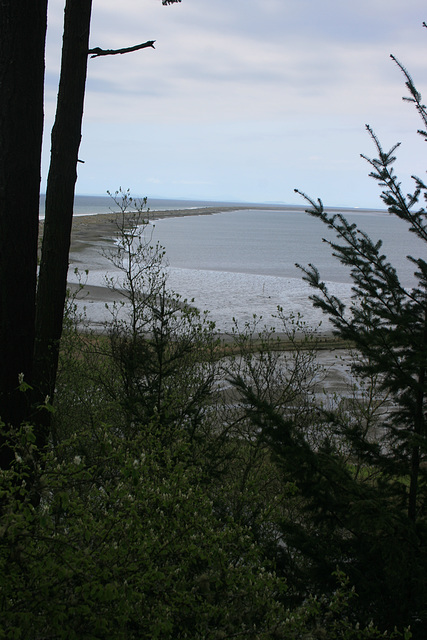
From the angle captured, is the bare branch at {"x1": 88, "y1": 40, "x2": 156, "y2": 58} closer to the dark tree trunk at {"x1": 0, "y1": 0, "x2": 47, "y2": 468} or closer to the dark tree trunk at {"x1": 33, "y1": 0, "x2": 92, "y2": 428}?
the dark tree trunk at {"x1": 33, "y1": 0, "x2": 92, "y2": 428}

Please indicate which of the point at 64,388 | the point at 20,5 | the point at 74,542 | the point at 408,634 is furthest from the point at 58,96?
the point at 408,634

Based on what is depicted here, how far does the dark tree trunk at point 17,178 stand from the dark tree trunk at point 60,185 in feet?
8.39

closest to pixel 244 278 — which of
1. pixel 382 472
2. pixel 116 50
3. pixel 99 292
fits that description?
pixel 99 292

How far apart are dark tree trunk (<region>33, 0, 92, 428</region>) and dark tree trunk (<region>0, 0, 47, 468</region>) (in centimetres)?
256

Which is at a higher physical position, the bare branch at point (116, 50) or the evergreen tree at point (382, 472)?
the bare branch at point (116, 50)

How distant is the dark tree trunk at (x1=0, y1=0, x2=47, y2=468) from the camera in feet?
18.4

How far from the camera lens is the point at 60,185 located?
27.9 ft

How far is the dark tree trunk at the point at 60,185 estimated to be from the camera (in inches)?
329

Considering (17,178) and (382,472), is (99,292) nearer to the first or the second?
(17,178)

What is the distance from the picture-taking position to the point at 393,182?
614cm

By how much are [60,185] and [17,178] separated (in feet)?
9.31

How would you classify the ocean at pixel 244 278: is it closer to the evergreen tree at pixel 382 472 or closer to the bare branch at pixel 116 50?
the bare branch at pixel 116 50

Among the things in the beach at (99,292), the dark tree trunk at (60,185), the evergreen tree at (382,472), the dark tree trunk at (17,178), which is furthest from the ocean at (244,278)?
the dark tree trunk at (17,178)

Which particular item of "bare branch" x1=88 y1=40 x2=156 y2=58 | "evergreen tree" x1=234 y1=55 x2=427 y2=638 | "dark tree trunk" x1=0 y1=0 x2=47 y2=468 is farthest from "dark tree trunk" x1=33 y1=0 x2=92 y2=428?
"evergreen tree" x1=234 y1=55 x2=427 y2=638
